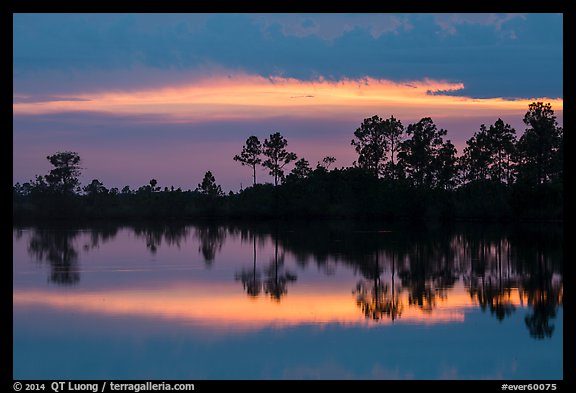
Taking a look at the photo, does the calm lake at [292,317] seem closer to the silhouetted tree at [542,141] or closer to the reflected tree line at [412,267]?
the reflected tree line at [412,267]

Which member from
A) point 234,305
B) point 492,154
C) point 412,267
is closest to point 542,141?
point 492,154

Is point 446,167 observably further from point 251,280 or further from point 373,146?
point 251,280

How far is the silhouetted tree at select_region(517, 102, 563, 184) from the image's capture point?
2581 inches

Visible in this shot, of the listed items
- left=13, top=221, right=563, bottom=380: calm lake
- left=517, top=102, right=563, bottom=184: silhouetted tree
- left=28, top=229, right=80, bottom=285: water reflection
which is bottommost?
left=13, top=221, right=563, bottom=380: calm lake

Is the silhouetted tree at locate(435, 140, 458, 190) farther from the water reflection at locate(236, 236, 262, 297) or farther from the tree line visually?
the water reflection at locate(236, 236, 262, 297)

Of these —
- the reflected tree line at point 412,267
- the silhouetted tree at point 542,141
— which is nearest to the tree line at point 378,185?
the silhouetted tree at point 542,141

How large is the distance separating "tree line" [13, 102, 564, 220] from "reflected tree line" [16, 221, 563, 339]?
25425 mm

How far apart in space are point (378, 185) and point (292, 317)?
59654 millimetres

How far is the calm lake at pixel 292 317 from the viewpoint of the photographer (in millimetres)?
11445

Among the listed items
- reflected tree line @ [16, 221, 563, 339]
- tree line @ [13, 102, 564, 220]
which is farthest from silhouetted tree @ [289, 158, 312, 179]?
reflected tree line @ [16, 221, 563, 339]

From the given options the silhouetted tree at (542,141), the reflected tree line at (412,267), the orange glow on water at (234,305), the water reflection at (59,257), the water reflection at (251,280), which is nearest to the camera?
the orange glow on water at (234,305)

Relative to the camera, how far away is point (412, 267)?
23.9 metres

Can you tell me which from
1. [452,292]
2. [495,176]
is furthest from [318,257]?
[495,176]

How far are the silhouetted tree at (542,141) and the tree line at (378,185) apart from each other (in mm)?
77
